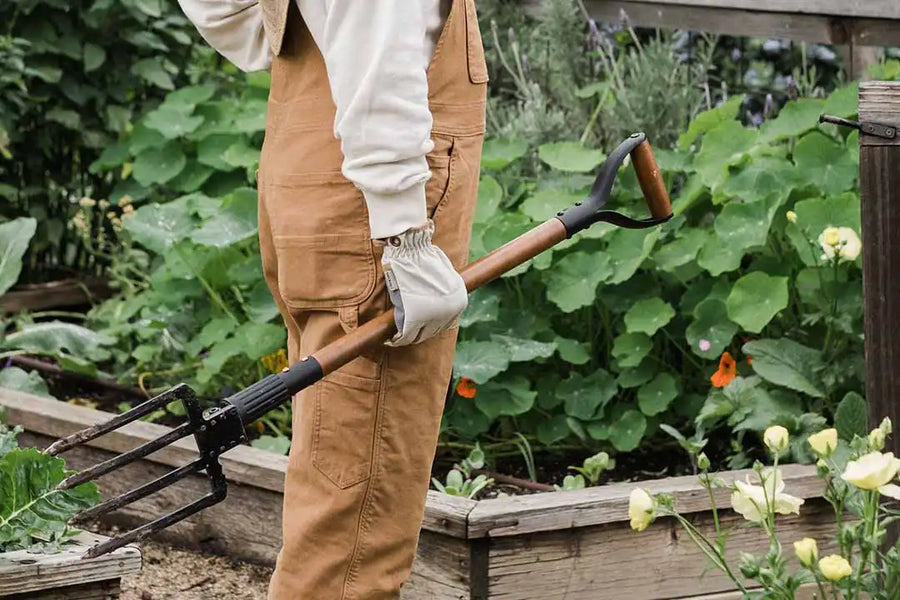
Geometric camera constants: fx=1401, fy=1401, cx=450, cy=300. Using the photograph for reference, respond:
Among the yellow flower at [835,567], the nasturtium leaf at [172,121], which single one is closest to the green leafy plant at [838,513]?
the yellow flower at [835,567]

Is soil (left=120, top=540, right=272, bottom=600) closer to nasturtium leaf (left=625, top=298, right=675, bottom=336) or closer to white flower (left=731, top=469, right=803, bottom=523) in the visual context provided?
nasturtium leaf (left=625, top=298, right=675, bottom=336)

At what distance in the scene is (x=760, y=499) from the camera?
5.46 feet

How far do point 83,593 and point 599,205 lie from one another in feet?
3.17

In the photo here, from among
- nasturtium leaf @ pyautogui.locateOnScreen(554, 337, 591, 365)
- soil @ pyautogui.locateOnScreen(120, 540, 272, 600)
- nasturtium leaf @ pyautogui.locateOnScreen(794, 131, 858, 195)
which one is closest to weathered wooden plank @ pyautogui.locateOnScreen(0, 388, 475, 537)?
soil @ pyautogui.locateOnScreen(120, 540, 272, 600)

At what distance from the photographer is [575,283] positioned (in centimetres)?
317

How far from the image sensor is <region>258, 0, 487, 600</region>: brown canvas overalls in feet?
6.23

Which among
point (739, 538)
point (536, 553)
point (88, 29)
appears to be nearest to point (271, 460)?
point (536, 553)

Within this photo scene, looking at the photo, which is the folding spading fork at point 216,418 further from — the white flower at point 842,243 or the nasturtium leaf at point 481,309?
the nasturtium leaf at point 481,309

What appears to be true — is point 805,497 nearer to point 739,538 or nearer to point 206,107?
point 739,538

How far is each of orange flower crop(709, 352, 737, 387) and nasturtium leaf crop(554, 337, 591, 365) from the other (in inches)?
12.2

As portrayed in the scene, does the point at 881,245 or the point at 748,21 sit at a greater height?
the point at 748,21

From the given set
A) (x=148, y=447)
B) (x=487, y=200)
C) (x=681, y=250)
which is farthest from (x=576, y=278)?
(x=148, y=447)

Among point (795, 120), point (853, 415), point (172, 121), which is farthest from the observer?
point (172, 121)

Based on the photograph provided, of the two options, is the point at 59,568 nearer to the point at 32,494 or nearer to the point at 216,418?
the point at 32,494
